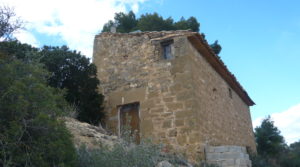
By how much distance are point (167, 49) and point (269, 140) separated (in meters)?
12.1

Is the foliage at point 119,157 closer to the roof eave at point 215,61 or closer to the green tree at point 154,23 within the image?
the roof eave at point 215,61

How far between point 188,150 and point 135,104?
85.6 inches

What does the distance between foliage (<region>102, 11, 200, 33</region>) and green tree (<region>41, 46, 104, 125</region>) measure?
33.8ft

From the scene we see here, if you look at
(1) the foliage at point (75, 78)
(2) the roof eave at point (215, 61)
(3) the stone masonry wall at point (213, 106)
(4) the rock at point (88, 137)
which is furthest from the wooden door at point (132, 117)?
(2) the roof eave at point (215, 61)

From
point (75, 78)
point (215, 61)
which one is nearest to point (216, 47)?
point (215, 61)

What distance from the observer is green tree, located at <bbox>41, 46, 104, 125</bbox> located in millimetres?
7699

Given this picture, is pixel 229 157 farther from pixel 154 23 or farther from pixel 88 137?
pixel 154 23

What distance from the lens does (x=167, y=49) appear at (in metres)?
8.41

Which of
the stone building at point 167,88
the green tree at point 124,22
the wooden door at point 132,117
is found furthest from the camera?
the green tree at point 124,22

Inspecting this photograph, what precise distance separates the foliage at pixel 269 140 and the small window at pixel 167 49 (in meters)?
11.5

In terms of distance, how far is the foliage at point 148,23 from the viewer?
59.9ft

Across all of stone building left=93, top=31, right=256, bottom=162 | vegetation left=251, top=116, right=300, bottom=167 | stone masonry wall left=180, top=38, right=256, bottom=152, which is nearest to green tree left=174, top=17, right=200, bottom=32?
vegetation left=251, top=116, right=300, bottom=167

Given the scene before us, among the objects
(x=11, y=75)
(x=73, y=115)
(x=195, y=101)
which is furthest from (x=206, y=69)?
(x=11, y=75)

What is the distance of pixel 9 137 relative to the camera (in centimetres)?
300
